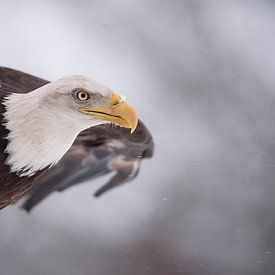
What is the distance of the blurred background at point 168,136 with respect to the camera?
1.73 m

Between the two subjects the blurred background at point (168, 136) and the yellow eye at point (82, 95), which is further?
the blurred background at point (168, 136)

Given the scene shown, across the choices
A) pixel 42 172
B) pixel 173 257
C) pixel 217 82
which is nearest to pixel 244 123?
pixel 217 82

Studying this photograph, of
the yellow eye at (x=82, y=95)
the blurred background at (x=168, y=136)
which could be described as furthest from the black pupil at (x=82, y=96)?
the blurred background at (x=168, y=136)

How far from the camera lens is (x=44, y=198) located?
1.74 meters

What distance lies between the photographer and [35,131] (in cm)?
105

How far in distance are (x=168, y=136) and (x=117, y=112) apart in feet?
2.77

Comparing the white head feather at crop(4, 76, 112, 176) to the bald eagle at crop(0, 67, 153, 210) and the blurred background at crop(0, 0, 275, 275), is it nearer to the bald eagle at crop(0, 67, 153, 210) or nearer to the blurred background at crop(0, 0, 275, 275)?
the bald eagle at crop(0, 67, 153, 210)

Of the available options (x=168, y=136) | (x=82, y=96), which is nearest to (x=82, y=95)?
(x=82, y=96)

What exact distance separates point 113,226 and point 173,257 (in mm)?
167

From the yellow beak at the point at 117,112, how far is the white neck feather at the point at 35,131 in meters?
0.02

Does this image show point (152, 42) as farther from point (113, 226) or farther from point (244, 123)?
point (113, 226)

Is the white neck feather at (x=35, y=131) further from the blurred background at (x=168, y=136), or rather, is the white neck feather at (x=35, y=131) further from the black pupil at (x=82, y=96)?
the blurred background at (x=168, y=136)

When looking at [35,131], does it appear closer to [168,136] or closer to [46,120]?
[46,120]

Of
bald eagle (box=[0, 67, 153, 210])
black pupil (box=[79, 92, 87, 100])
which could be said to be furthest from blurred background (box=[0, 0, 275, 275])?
black pupil (box=[79, 92, 87, 100])
